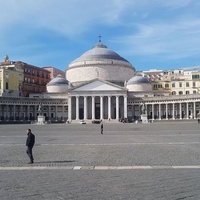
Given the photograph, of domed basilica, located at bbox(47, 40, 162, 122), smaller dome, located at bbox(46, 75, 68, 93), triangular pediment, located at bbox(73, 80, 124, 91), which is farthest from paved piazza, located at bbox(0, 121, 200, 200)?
smaller dome, located at bbox(46, 75, 68, 93)

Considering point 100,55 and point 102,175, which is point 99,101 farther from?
point 102,175

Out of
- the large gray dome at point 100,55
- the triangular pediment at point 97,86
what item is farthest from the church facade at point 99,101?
the large gray dome at point 100,55

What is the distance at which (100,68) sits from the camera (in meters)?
105

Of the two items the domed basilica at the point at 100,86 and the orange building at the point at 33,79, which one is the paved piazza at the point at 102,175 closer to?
the domed basilica at the point at 100,86

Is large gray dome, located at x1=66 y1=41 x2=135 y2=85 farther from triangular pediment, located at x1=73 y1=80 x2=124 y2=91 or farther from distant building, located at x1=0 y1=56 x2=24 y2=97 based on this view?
distant building, located at x1=0 y1=56 x2=24 y2=97

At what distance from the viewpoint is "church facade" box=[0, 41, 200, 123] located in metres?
88.8

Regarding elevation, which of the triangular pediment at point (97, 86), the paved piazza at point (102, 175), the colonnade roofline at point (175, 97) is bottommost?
the paved piazza at point (102, 175)

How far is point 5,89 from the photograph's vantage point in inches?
3561

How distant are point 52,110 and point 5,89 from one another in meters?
15.7

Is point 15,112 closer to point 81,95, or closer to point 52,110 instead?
point 52,110

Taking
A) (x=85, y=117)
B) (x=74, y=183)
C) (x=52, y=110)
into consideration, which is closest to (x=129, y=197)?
(x=74, y=183)

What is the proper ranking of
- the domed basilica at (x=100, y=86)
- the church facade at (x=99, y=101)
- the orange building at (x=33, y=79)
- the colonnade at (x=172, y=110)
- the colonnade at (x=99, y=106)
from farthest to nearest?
the orange building at (x=33, y=79) → the domed basilica at (x=100, y=86) → the colonnade at (x=99, y=106) → the church facade at (x=99, y=101) → the colonnade at (x=172, y=110)

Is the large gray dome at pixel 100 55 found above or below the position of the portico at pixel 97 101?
above

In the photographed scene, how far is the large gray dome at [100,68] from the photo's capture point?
105250mm
